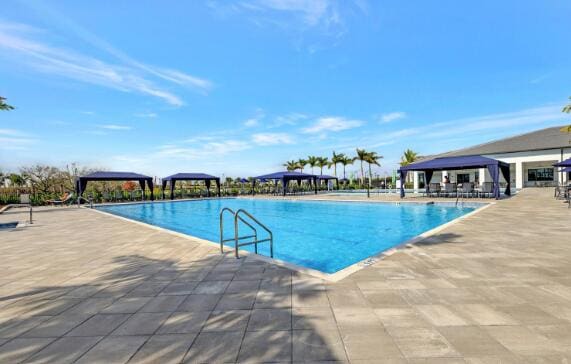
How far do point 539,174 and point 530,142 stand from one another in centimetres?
365

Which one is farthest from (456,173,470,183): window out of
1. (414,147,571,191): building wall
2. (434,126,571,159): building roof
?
(434,126,571,159): building roof

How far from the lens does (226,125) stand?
94.7 ft

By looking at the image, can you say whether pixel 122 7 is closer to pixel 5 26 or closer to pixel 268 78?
pixel 5 26

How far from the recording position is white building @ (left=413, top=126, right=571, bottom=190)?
24291 mm

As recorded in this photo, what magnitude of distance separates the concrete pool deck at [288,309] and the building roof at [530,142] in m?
27.8

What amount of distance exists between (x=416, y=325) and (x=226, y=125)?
28.6 meters

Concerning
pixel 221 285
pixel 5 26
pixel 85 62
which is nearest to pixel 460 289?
pixel 221 285

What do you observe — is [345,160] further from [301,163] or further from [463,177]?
[463,177]

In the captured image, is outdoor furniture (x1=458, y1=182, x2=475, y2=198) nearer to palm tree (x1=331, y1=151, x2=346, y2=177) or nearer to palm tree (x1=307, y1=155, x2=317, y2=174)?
palm tree (x1=331, y1=151, x2=346, y2=177)

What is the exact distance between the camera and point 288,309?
2.78 metres

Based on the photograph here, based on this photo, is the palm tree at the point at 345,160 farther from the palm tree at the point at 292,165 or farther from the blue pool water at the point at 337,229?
the blue pool water at the point at 337,229

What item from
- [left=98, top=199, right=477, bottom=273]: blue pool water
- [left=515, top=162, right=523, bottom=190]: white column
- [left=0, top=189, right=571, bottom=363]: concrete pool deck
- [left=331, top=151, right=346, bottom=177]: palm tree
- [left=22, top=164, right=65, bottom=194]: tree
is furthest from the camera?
[left=331, top=151, right=346, bottom=177]: palm tree

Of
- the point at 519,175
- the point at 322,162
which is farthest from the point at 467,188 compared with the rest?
the point at 322,162

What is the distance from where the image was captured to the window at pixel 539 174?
88.4ft
